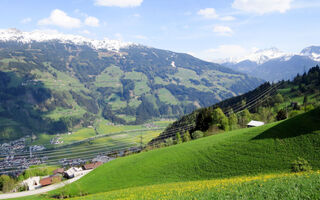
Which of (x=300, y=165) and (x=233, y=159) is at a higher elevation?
(x=300, y=165)

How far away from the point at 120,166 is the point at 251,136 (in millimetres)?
36140

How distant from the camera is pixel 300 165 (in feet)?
108

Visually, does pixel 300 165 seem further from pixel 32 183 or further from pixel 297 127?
pixel 32 183

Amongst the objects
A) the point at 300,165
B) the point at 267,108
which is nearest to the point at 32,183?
the point at 300,165

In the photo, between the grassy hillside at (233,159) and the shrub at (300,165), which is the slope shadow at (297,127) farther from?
the shrub at (300,165)

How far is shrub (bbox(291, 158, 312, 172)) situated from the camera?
31956 mm

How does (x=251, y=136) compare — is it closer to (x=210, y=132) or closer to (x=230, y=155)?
(x=230, y=155)

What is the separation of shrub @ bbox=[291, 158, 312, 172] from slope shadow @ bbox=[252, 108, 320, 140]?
23.3 ft

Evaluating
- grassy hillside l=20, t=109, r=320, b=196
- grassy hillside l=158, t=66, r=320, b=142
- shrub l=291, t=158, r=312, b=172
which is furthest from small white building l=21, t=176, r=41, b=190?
shrub l=291, t=158, r=312, b=172

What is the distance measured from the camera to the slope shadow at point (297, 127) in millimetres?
38781

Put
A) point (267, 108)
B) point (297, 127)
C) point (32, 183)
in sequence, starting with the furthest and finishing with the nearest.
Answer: point (267, 108), point (32, 183), point (297, 127)

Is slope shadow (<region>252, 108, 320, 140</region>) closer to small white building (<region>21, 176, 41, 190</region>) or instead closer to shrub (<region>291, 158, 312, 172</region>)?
shrub (<region>291, 158, 312, 172</region>)

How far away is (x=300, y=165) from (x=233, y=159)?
11.1m

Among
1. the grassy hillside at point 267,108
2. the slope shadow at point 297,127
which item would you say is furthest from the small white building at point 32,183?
the slope shadow at point 297,127
